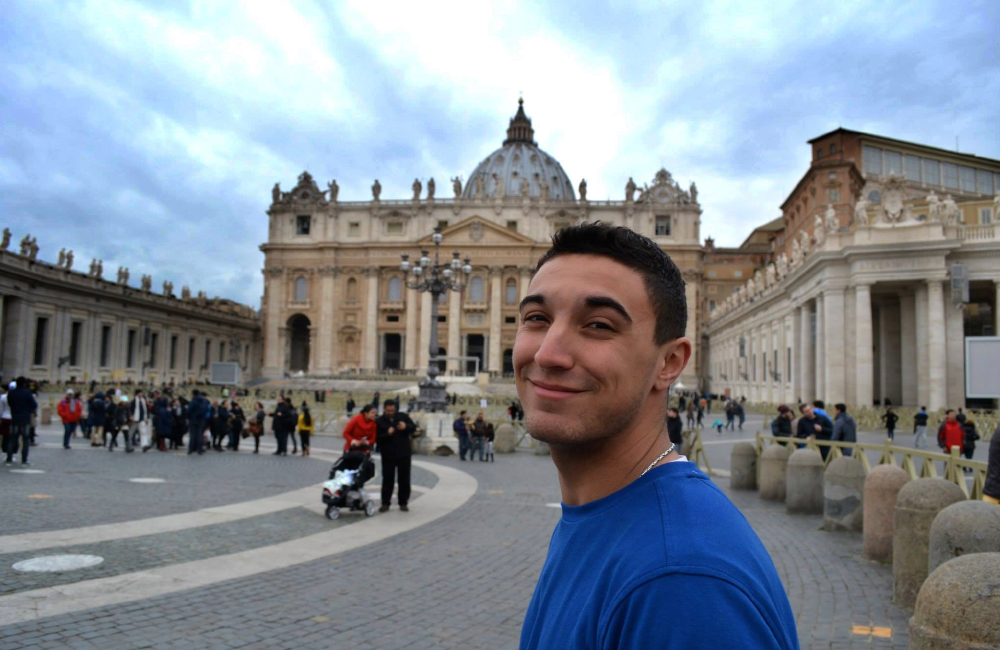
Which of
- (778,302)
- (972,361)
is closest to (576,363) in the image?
(972,361)

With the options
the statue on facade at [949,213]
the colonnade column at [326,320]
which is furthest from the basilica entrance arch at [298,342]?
the statue on facade at [949,213]

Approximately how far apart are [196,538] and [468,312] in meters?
68.7

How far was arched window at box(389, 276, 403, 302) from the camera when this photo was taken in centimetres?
7767

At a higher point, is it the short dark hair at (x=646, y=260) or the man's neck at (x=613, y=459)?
the short dark hair at (x=646, y=260)

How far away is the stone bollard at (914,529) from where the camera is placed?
243 inches

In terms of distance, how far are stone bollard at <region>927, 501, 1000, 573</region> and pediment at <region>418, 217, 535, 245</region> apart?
69.6 metres

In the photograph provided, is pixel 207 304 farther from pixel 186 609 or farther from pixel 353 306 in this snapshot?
pixel 186 609

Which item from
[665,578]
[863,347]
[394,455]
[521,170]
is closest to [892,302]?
[863,347]

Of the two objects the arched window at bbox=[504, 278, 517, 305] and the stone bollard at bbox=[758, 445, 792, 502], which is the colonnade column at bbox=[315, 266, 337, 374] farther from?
the stone bollard at bbox=[758, 445, 792, 502]

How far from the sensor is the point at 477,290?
251 ft

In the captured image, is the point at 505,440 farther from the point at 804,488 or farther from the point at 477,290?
the point at 477,290

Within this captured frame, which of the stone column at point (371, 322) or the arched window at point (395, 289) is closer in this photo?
the stone column at point (371, 322)

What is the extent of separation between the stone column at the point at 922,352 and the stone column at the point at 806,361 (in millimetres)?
4835

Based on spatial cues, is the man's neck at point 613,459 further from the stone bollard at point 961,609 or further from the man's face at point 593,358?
the stone bollard at point 961,609
